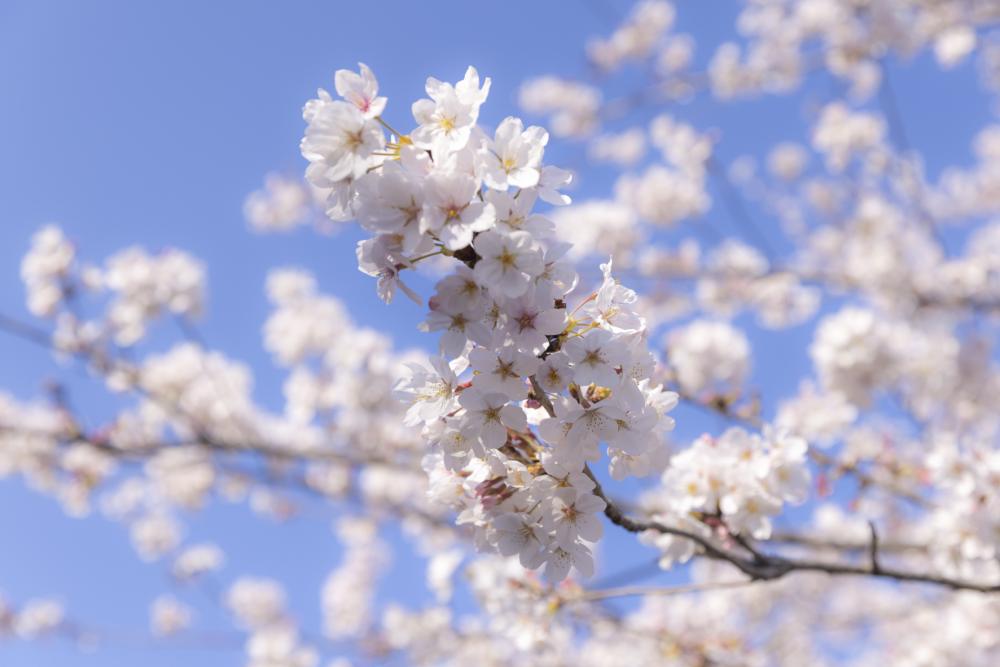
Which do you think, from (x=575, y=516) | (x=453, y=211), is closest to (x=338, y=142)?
(x=453, y=211)

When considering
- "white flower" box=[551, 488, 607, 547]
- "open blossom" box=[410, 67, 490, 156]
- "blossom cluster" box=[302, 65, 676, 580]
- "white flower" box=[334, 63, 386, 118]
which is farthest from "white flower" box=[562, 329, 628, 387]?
"white flower" box=[334, 63, 386, 118]

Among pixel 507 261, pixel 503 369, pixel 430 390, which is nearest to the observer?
pixel 507 261

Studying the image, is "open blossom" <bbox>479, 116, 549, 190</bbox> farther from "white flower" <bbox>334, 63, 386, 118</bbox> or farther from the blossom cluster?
"white flower" <bbox>334, 63, 386, 118</bbox>

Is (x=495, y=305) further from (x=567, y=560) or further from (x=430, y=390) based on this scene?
(x=567, y=560)

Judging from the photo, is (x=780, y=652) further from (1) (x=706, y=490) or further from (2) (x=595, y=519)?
(2) (x=595, y=519)

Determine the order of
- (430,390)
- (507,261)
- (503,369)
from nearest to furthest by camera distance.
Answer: (507,261)
(503,369)
(430,390)

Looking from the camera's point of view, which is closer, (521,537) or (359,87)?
(359,87)

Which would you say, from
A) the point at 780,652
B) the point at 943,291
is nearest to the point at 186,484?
the point at 780,652

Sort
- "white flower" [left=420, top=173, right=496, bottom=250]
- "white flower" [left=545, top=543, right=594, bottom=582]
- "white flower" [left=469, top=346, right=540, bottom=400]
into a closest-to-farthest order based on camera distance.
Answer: "white flower" [left=420, top=173, right=496, bottom=250]
"white flower" [left=469, top=346, right=540, bottom=400]
"white flower" [left=545, top=543, right=594, bottom=582]

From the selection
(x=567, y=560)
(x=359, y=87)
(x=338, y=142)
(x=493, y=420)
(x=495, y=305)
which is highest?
(x=359, y=87)

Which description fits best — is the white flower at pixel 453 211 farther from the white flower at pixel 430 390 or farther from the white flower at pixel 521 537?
the white flower at pixel 521 537

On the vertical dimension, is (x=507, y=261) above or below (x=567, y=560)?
above

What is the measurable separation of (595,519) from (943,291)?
7145mm

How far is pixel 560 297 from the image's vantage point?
4.42ft
